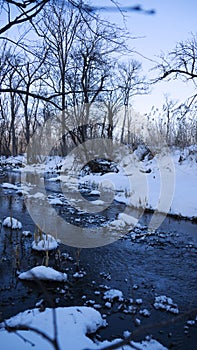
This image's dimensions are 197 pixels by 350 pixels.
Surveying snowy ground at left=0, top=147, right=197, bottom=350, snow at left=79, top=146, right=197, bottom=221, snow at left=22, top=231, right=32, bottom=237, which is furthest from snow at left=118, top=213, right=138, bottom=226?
snow at left=22, top=231, right=32, bottom=237

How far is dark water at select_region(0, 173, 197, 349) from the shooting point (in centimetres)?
283

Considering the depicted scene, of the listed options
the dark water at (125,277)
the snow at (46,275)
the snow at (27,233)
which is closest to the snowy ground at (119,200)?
the snow at (46,275)

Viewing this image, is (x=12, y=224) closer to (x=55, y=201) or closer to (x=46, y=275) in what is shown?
(x=46, y=275)

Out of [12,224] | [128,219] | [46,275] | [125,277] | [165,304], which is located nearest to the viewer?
[165,304]

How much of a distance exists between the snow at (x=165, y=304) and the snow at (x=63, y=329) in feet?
1.85

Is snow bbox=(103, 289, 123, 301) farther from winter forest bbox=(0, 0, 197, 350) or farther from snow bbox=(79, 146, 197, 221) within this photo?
snow bbox=(79, 146, 197, 221)

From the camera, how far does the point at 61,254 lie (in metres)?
4.50

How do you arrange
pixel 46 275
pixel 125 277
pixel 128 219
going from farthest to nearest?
pixel 128 219
pixel 125 277
pixel 46 275

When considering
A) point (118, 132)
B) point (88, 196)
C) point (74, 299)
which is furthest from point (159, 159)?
point (118, 132)

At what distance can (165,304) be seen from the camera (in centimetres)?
318

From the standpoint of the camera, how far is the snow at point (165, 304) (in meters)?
3.06

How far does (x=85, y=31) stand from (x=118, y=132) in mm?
29767

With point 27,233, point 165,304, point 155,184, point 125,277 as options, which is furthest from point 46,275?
point 155,184

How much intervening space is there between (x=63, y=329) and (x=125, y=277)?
1423mm
